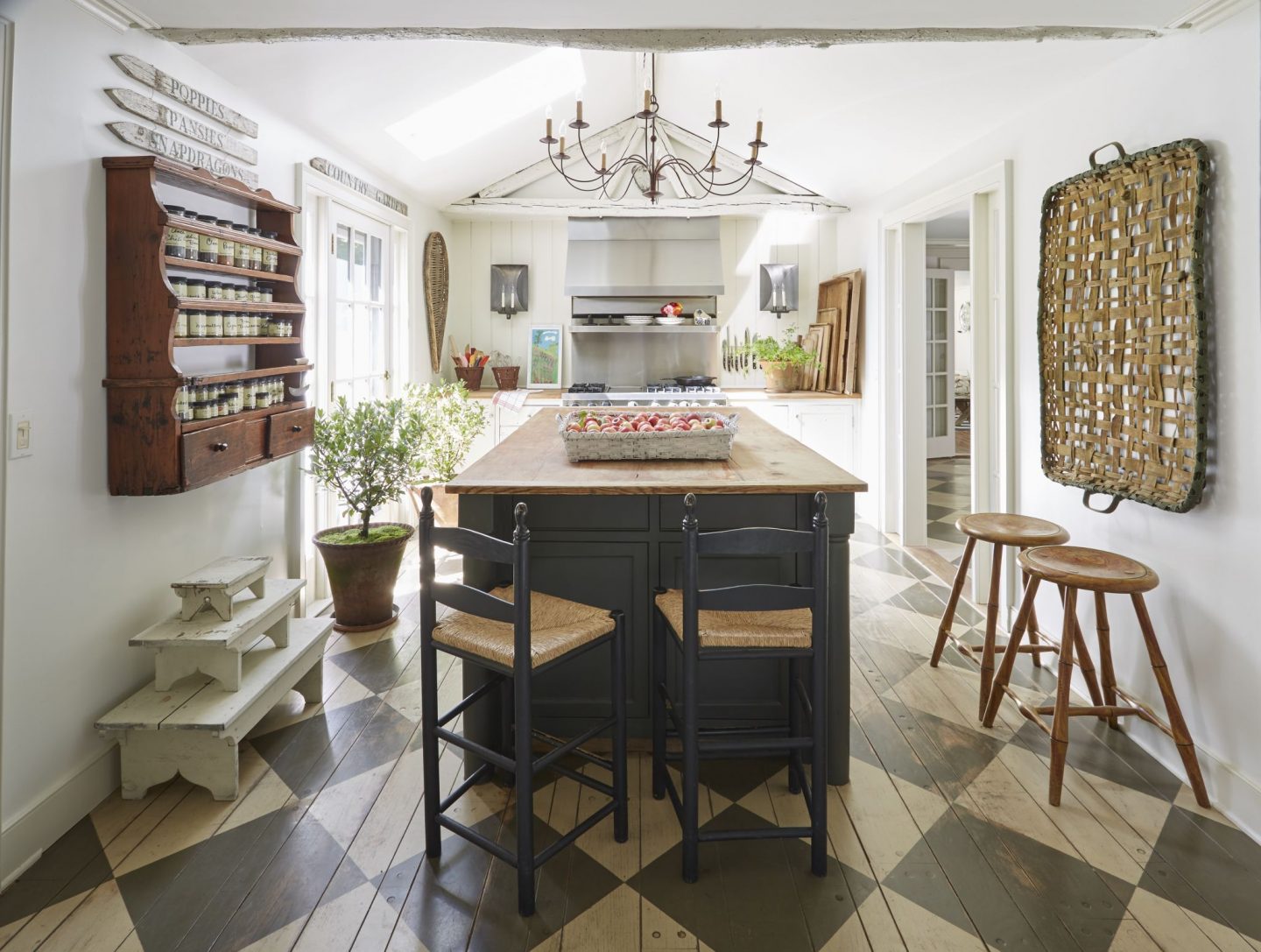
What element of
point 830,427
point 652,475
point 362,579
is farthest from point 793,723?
point 830,427

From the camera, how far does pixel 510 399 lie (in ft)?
19.6

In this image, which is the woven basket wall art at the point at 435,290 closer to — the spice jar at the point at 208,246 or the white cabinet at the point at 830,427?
the white cabinet at the point at 830,427

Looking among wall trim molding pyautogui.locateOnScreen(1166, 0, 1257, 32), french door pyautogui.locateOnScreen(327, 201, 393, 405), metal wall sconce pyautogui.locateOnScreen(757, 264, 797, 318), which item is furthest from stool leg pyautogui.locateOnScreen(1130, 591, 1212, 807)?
metal wall sconce pyautogui.locateOnScreen(757, 264, 797, 318)

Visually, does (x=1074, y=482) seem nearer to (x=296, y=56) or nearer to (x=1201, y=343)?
(x=1201, y=343)

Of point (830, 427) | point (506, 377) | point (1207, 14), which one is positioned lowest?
point (830, 427)

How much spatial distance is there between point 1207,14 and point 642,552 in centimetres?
225

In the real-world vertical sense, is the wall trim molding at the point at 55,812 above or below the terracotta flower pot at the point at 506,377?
below

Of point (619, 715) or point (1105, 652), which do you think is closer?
point (619, 715)

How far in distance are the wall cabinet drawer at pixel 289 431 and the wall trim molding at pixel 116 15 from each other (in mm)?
1297

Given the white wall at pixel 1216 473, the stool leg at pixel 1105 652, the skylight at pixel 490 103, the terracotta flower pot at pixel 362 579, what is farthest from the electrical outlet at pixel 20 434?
the white wall at pixel 1216 473

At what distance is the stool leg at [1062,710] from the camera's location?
7.68ft

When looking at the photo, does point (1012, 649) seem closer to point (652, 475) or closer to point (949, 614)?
point (949, 614)

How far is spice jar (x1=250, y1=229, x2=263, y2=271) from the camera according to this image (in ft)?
9.68

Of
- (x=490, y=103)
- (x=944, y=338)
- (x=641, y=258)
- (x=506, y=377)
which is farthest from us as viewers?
(x=944, y=338)
